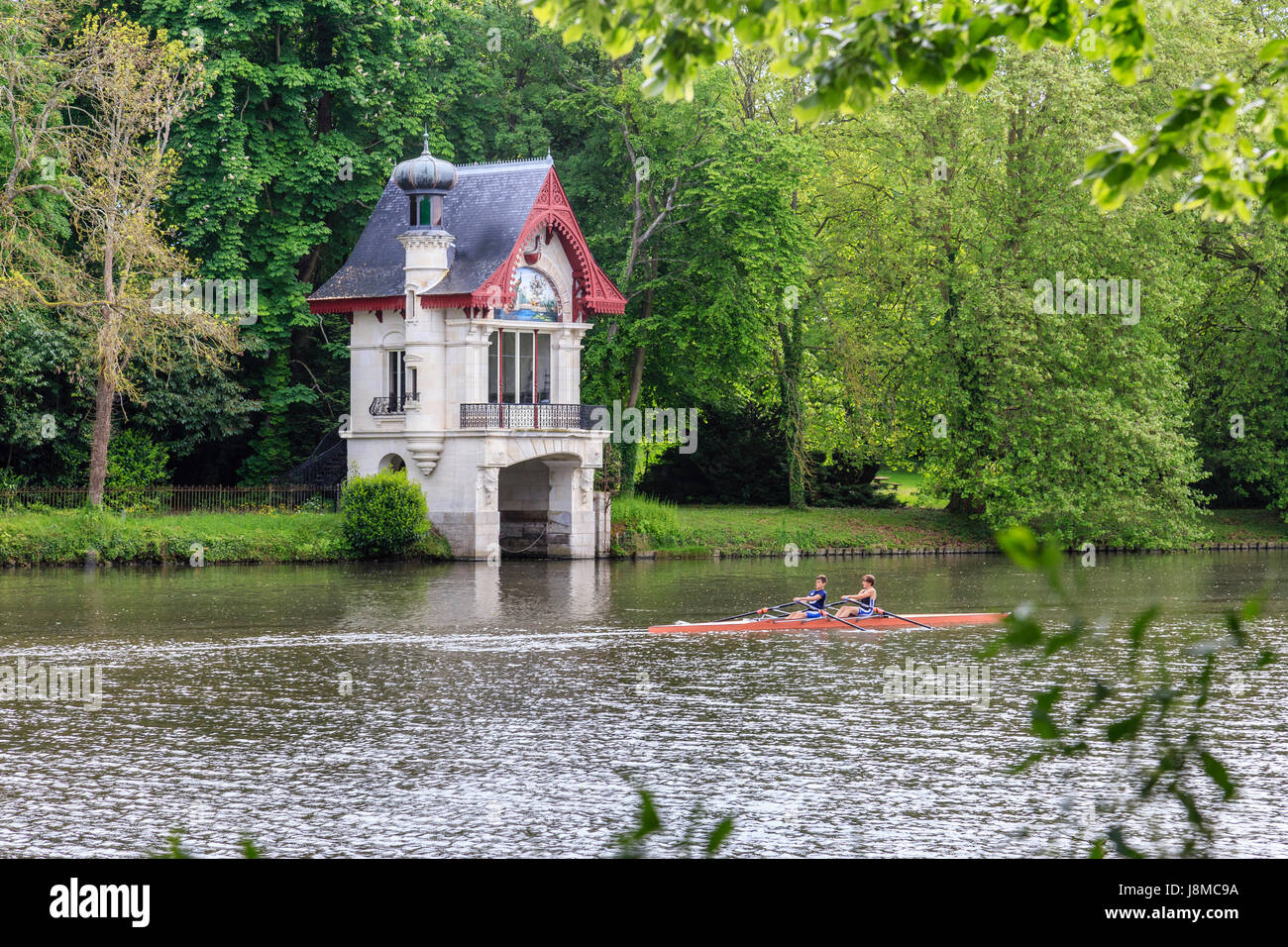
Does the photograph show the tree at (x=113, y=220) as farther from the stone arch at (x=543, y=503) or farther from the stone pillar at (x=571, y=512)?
the stone pillar at (x=571, y=512)

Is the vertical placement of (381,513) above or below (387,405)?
below

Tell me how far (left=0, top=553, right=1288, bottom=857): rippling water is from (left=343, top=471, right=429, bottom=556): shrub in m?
8.39

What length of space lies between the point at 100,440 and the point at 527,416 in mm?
10855

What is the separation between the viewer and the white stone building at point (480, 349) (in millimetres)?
41500

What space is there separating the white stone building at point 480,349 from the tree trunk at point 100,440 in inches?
257

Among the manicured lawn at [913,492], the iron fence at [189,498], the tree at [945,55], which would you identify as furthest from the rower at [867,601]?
the manicured lawn at [913,492]

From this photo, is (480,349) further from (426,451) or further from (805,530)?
(805,530)

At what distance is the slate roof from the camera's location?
4200 centimetres

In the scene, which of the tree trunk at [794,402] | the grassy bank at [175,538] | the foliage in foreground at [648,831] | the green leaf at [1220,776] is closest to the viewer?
the foliage in foreground at [648,831]

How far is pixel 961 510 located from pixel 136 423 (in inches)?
1052

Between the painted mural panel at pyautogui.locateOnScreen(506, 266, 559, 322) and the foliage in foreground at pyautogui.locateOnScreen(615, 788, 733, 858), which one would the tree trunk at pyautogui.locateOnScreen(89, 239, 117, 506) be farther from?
the foliage in foreground at pyautogui.locateOnScreen(615, 788, 733, 858)

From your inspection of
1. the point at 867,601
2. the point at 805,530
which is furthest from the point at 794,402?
the point at 867,601

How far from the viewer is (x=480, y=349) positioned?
41.8 metres
